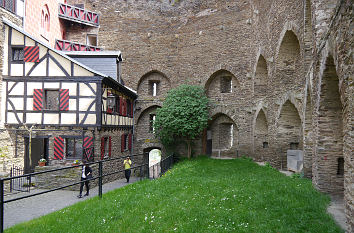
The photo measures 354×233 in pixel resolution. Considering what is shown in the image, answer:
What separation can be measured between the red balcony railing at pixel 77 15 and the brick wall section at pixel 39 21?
0.44m

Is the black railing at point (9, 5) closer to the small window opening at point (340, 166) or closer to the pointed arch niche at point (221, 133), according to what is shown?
the pointed arch niche at point (221, 133)

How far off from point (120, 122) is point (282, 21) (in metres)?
9.29

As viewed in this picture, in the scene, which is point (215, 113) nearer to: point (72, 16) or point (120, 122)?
point (120, 122)

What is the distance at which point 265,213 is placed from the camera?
15.5ft

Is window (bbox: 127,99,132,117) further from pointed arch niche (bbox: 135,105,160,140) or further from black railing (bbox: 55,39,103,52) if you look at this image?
black railing (bbox: 55,39,103,52)

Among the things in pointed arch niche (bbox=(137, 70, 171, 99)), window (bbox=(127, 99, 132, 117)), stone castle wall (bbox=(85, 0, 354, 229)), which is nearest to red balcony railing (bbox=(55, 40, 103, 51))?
stone castle wall (bbox=(85, 0, 354, 229))

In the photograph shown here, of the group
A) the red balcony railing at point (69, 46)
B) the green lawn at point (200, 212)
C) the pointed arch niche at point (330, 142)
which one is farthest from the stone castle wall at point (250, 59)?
the green lawn at point (200, 212)

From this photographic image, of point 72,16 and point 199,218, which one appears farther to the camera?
point 72,16

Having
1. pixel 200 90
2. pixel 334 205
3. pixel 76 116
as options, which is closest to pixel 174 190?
pixel 334 205

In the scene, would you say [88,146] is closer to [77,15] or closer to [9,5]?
[9,5]

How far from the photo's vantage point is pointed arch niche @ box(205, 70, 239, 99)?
56.5 ft

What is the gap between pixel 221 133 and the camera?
18.2 meters

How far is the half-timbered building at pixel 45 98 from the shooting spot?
11500mm

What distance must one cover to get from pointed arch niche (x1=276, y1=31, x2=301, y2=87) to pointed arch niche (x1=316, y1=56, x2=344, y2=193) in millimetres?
4620
